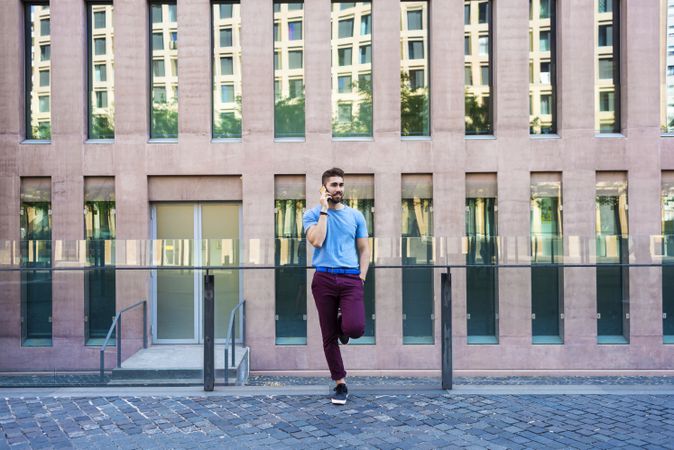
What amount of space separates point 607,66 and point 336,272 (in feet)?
33.1

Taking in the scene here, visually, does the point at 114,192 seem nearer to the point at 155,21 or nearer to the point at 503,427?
the point at 155,21

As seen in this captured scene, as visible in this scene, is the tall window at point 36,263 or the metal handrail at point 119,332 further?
the tall window at point 36,263

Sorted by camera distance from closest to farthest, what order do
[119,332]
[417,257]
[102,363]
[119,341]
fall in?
[102,363] → [417,257] → [119,341] → [119,332]

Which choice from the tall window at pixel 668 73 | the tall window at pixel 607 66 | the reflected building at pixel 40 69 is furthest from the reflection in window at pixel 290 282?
the tall window at pixel 668 73

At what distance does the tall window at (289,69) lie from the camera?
1359cm

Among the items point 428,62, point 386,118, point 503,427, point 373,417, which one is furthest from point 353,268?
point 428,62

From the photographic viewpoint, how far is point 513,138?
1345 cm

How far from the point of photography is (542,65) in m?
13.7

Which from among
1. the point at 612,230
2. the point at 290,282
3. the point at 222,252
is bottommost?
the point at 290,282

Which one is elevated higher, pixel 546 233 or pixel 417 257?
pixel 546 233

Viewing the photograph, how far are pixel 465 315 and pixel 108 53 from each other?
9133 millimetres

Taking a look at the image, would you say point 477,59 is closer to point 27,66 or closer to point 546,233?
point 546,233

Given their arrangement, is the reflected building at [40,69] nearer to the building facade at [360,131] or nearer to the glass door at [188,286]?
the building facade at [360,131]

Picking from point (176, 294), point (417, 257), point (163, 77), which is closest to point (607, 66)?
point (417, 257)
